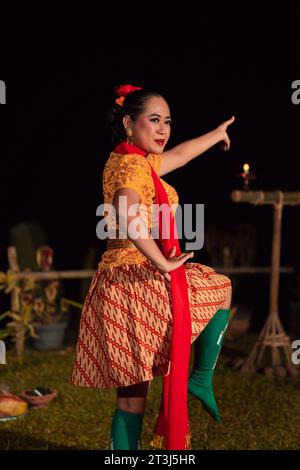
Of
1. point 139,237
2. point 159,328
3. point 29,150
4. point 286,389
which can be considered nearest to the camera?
point 139,237

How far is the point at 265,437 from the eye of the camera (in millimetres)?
4309

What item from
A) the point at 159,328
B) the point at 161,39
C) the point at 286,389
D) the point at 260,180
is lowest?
the point at 286,389

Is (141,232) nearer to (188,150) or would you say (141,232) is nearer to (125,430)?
(188,150)

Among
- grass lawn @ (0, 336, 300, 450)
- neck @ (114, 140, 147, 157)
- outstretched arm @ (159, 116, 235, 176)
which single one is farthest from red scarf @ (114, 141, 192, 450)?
grass lawn @ (0, 336, 300, 450)

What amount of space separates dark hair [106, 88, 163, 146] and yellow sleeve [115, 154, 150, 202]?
185mm

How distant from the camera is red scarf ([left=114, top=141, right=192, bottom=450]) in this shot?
92.0 inches

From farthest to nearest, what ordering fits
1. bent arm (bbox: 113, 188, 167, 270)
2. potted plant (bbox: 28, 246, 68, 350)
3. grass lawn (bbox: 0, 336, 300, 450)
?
potted plant (bbox: 28, 246, 68, 350), grass lawn (bbox: 0, 336, 300, 450), bent arm (bbox: 113, 188, 167, 270)

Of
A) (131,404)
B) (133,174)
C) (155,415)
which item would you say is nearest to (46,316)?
(155,415)

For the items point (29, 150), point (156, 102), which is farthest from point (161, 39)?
point (156, 102)

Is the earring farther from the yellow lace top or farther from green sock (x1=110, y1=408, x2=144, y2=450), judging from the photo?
green sock (x1=110, y1=408, x2=144, y2=450)

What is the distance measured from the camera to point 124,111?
2518 mm

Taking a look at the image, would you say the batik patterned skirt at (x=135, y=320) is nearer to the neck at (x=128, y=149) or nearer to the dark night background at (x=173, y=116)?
the neck at (x=128, y=149)

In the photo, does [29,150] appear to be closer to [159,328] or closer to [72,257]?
[72,257]

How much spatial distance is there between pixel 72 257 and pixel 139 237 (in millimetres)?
9405
